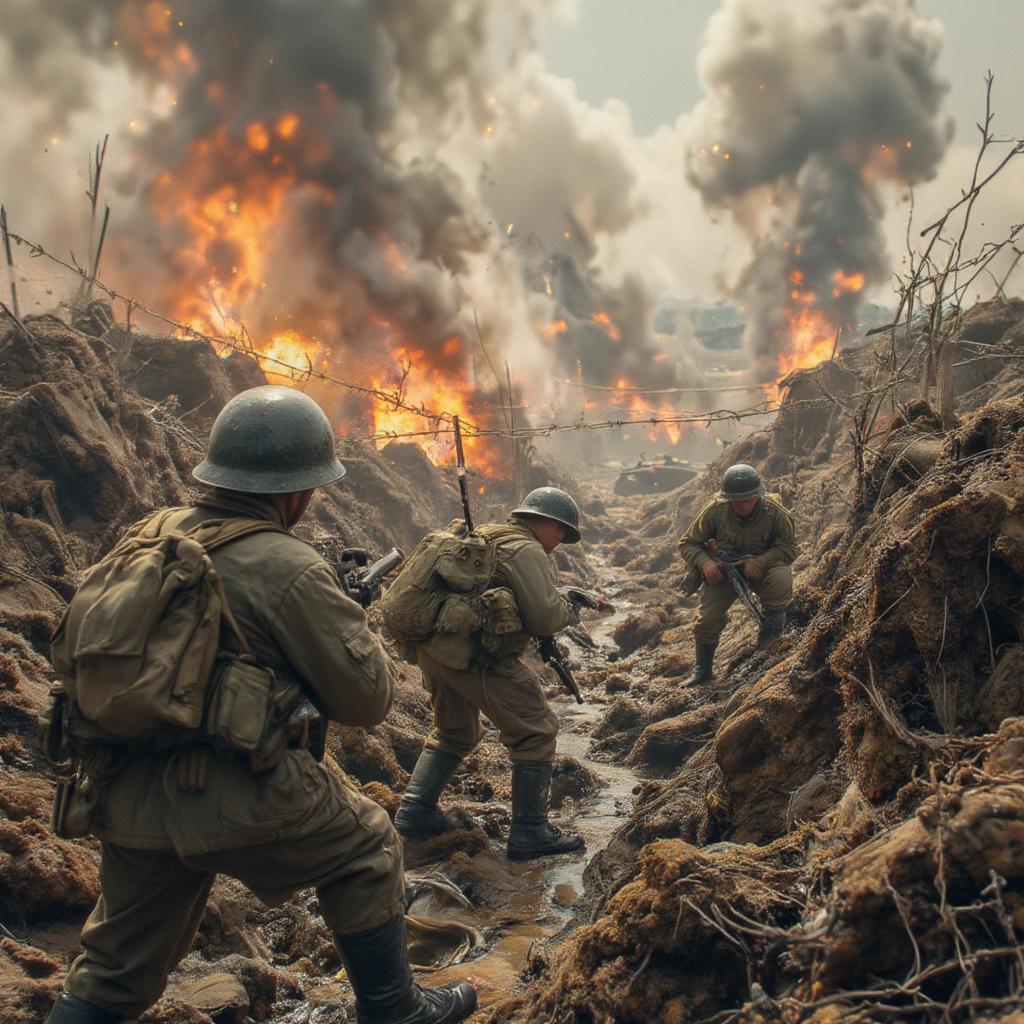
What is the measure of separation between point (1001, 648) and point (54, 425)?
268 inches

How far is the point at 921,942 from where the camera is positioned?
4.48ft

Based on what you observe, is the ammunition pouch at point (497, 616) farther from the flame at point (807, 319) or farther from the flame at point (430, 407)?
the flame at point (807, 319)

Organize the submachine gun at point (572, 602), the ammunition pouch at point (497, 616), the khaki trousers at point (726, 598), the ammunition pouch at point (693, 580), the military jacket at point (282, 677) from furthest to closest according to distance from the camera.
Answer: the ammunition pouch at point (693, 580), the khaki trousers at point (726, 598), the submachine gun at point (572, 602), the ammunition pouch at point (497, 616), the military jacket at point (282, 677)

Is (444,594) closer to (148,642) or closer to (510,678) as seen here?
(510,678)

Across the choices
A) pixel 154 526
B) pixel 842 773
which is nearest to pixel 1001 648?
pixel 842 773

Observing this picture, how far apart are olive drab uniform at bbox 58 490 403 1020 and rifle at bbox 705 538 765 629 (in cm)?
471

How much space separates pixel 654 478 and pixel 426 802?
3276cm

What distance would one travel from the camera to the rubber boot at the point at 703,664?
7.05m

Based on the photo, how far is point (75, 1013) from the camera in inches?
79.9

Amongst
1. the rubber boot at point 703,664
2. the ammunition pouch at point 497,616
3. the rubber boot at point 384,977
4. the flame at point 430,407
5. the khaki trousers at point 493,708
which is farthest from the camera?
the flame at point 430,407

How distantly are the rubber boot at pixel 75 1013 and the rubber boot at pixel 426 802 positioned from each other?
235 centimetres

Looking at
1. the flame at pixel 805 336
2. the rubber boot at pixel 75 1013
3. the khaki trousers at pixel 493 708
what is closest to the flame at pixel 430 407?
the khaki trousers at pixel 493 708

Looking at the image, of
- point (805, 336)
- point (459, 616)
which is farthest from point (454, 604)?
point (805, 336)

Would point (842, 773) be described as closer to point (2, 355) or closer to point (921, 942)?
point (921, 942)
